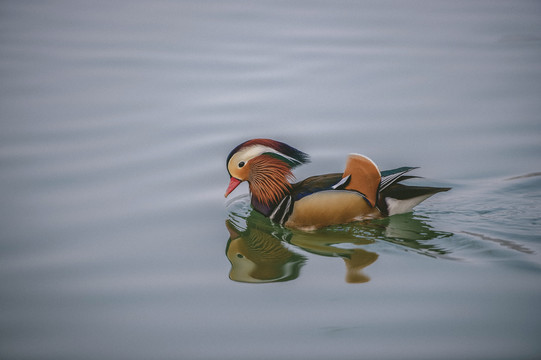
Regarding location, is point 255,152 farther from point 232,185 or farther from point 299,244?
point 299,244

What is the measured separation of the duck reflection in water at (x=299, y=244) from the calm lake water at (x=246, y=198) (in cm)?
2

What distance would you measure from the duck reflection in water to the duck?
0.26ft

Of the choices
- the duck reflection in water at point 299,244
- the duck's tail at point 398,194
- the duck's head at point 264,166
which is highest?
the duck's head at point 264,166

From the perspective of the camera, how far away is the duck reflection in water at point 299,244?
3.89 meters

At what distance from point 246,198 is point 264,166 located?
42cm

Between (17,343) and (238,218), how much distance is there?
6.66 ft

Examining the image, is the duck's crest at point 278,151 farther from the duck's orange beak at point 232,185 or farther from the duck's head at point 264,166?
the duck's orange beak at point 232,185

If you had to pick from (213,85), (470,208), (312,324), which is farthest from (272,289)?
(213,85)

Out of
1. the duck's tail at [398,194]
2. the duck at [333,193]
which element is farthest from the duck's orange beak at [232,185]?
the duck's tail at [398,194]

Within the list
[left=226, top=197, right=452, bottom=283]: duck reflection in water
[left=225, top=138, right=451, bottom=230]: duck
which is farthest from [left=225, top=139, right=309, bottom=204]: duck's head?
[left=226, top=197, right=452, bottom=283]: duck reflection in water

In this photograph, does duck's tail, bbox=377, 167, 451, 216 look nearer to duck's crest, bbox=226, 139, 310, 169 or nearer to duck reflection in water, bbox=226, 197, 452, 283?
duck reflection in water, bbox=226, 197, 452, 283

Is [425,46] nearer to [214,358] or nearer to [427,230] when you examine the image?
[427,230]

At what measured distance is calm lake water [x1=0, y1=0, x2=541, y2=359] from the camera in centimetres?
327

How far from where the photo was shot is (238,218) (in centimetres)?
484
